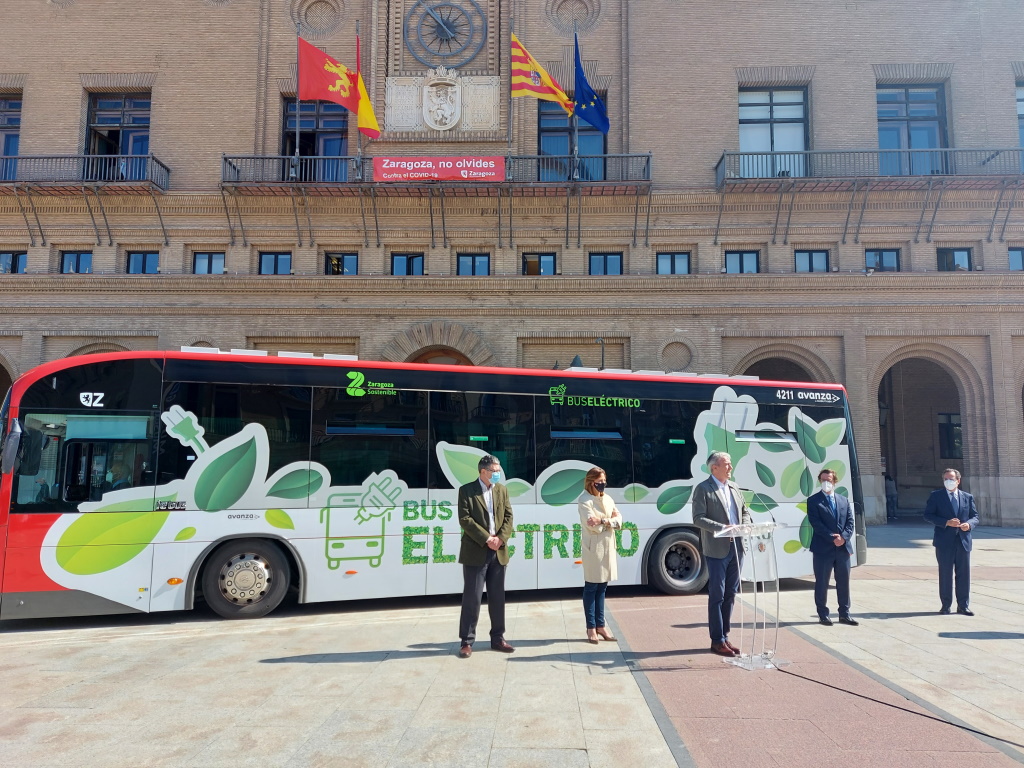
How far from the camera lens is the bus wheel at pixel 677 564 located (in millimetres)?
9711

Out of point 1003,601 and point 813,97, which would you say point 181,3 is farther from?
point 1003,601

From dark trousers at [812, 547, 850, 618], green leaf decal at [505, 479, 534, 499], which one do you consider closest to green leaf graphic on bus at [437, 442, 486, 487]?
green leaf decal at [505, 479, 534, 499]

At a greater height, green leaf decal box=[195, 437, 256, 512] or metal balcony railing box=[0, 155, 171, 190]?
metal balcony railing box=[0, 155, 171, 190]

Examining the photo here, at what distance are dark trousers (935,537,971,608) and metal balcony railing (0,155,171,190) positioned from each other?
21.4 metres

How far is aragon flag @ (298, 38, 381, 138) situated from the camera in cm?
1820

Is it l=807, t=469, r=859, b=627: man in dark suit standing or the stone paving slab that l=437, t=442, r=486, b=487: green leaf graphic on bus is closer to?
the stone paving slab

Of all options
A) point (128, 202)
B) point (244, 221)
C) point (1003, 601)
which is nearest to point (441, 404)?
point (1003, 601)

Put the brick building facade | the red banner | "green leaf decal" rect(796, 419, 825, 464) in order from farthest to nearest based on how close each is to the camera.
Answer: the brick building facade
the red banner
"green leaf decal" rect(796, 419, 825, 464)

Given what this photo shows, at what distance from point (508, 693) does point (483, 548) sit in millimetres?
1450

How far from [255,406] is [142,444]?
142 cm

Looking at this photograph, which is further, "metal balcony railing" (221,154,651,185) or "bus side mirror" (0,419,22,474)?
"metal balcony railing" (221,154,651,185)

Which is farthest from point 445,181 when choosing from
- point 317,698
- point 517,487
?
point 317,698

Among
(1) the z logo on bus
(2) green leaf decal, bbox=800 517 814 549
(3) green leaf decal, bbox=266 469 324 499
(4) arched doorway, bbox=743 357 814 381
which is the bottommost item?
(2) green leaf decal, bbox=800 517 814 549

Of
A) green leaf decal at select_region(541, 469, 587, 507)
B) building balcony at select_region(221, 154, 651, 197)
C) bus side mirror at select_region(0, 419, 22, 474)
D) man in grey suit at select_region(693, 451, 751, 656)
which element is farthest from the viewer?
building balcony at select_region(221, 154, 651, 197)
